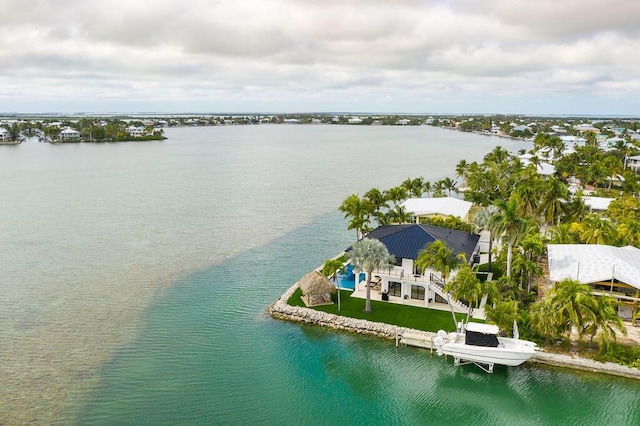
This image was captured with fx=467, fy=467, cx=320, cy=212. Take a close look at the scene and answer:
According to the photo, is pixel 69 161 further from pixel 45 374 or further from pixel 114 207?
pixel 45 374

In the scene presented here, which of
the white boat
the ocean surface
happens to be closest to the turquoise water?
the ocean surface

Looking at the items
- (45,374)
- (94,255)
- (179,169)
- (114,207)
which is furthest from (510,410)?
(179,169)

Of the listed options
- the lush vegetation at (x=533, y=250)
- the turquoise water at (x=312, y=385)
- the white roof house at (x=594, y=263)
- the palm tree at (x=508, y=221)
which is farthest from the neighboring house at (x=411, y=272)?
the white roof house at (x=594, y=263)

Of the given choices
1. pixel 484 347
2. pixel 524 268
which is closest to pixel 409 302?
pixel 484 347

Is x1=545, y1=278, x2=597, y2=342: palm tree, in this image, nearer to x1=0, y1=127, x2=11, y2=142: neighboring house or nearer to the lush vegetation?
the lush vegetation

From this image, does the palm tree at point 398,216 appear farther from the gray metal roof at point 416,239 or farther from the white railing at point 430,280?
the white railing at point 430,280
